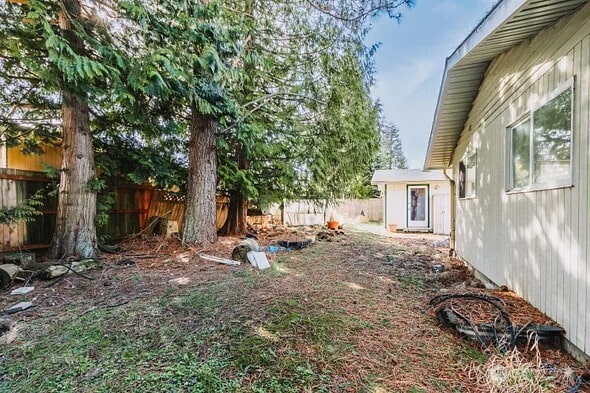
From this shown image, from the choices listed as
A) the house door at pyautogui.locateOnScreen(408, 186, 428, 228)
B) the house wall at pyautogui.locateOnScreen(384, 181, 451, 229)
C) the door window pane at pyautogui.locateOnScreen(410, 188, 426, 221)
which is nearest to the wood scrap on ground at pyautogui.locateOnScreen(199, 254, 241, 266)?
the house wall at pyautogui.locateOnScreen(384, 181, 451, 229)

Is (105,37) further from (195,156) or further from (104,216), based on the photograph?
(104,216)

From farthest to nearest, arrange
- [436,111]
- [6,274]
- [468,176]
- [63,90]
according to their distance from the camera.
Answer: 1. [468,176]
2. [436,111]
3. [63,90]
4. [6,274]

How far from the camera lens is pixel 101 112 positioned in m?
6.38

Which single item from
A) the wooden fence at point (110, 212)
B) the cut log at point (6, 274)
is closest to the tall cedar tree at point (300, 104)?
the wooden fence at point (110, 212)

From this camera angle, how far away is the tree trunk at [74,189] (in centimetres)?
531

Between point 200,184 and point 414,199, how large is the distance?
10404mm

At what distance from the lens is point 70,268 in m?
4.56

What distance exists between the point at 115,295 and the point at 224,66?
432 cm

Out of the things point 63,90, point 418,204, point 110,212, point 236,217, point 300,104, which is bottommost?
point 236,217

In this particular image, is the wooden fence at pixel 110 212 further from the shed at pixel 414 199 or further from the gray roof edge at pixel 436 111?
the shed at pixel 414 199

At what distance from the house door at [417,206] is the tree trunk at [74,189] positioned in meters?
12.3

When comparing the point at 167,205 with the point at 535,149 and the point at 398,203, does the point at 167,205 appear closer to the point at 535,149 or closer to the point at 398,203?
the point at 535,149

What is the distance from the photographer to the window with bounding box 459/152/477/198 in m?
5.98

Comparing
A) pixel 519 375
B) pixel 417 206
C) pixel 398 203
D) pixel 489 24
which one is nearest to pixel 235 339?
pixel 519 375
